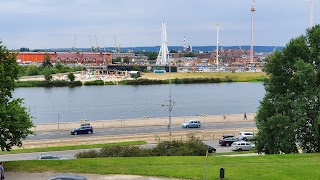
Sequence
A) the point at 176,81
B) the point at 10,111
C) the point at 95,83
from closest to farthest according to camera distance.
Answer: the point at 10,111 < the point at 95,83 < the point at 176,81

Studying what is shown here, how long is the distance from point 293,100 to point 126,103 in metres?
50.3

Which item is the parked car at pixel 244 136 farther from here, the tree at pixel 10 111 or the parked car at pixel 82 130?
the tree at pixel 10 111

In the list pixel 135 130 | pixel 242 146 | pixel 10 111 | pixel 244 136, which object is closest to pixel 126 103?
pixel 135 130

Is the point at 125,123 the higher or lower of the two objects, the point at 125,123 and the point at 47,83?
the lower

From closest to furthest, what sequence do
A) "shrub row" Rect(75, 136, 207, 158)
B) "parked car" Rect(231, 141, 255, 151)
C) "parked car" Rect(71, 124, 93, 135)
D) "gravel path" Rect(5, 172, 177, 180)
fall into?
"gravel path" Rect(5, 172, 177, 180) → "shrub row" Rect(75, 136, 207, 158) → "parked car" Rect(231, 141, 255, 151) → "parked car" Rect(71, 124, 93, 135)

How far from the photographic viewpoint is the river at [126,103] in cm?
5881

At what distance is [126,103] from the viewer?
7088 centimetres

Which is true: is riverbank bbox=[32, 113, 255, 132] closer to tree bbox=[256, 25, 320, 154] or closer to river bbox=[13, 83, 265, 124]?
river bbox=[13, 83, 265, 124]

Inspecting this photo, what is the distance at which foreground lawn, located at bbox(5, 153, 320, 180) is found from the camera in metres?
15.2

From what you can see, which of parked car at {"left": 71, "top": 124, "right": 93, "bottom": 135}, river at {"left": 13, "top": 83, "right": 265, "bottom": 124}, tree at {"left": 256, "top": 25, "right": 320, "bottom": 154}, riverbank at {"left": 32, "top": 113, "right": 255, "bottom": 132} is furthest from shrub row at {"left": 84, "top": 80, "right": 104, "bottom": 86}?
tree at {"left": 256, "top": 25, "right": 320, "bottom": 154}

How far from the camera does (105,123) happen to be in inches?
1768

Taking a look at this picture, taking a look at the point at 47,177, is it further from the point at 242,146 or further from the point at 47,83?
the point at 47,83

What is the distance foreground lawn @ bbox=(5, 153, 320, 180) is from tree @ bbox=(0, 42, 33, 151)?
1.11 meters

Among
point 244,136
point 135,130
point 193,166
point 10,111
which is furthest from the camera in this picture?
point 135,130
